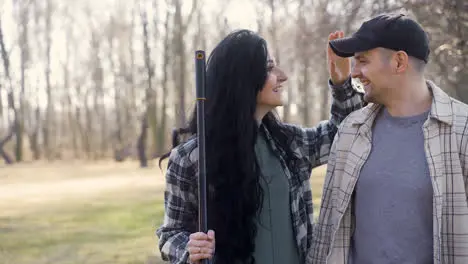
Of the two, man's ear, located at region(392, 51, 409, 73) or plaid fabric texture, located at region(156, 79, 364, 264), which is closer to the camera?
man's ear, located at region(392, 51, 409, 73)

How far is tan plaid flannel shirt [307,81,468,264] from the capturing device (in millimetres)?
2154

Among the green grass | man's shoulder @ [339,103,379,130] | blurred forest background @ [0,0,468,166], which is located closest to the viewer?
man's shoulder @ [339,103,379,130]

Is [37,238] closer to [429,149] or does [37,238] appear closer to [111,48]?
[429,149]

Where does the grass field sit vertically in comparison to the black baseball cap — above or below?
below

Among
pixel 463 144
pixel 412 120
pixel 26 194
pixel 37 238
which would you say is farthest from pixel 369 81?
pixel 26 194

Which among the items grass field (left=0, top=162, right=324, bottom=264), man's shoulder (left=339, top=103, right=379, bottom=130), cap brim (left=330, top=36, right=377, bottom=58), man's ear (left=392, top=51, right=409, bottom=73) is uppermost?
cap brim (left=330, top=36, right=377, bottom=58)

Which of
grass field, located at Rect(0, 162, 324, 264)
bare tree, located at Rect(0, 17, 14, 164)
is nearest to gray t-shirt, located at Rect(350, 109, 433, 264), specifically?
grass field, located at Rect(0, 162, 324, 264)

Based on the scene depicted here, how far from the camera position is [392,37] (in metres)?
2.34

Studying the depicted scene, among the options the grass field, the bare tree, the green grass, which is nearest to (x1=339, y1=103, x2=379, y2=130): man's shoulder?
the grass field

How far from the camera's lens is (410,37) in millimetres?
2336

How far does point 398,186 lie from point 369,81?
0.44 meters

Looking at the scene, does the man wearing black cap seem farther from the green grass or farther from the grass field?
the green grass

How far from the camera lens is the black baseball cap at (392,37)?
7.66 ft

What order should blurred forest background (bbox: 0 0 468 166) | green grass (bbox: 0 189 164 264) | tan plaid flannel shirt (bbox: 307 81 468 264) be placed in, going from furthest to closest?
blurred forest background (bbox: 0 0 468 166) < green grass (bbox: 0 189 164 264) < tan plaid flannel shirt (bbox: 307 81 468 264)
